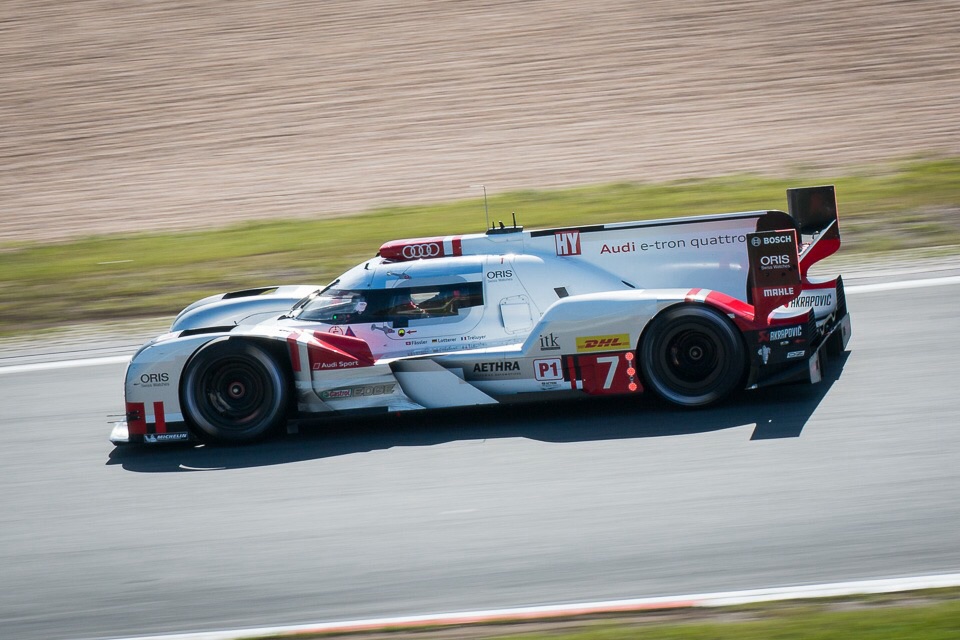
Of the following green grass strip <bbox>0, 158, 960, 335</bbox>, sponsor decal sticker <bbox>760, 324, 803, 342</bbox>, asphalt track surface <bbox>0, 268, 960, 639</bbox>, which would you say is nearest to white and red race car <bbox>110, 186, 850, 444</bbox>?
sponsor decal sticker <bbox>760, 324, 803, 342</bbox>

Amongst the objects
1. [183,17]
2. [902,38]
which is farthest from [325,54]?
[902,38]

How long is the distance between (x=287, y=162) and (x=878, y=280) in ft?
35.3

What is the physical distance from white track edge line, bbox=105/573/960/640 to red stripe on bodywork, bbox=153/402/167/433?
2767 mm

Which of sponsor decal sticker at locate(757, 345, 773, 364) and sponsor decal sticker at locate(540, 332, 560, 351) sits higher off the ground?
sponsor decal sticker at locate(540, 332, 560, 351)

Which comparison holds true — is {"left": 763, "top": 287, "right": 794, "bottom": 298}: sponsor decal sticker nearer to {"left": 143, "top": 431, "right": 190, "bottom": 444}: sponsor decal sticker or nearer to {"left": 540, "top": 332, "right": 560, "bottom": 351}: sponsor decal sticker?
{"left": 540, "top": 332, "right": 560, "bottom": 351}: sponsor decal sticker

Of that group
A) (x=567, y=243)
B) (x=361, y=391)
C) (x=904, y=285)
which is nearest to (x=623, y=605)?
(x=361, y=391)

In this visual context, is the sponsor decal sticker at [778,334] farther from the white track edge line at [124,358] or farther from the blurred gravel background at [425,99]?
the blurred gravel background at [425,99]

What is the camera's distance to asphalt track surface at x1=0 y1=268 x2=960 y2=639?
4.97m

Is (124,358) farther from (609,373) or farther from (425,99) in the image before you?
(425,99)

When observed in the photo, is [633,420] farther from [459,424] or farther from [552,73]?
[552,73]

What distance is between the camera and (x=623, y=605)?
459 centimetres

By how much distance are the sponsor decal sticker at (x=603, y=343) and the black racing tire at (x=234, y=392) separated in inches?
81.9

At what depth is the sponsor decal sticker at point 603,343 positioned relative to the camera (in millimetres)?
6867

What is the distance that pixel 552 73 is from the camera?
64.2 feet
